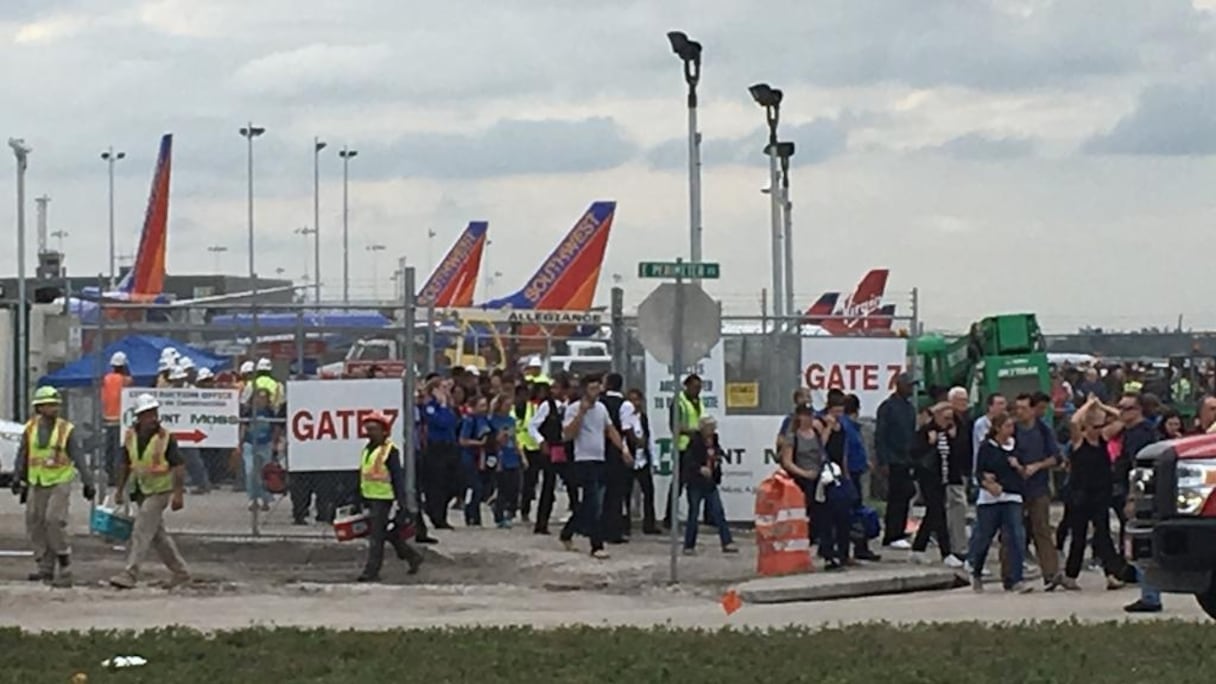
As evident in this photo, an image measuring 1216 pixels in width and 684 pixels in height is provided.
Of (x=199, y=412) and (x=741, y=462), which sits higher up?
(x=199, y=412)

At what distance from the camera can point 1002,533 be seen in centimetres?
1916

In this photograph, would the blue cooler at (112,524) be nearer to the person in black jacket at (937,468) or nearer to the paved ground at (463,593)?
the paved ground at (463,593)

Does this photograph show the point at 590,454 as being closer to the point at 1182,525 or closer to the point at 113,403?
the point at 113,403

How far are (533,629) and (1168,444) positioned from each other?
435cm

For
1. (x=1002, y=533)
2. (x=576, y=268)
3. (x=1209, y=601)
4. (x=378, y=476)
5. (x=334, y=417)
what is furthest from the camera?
(x=576, y=268)

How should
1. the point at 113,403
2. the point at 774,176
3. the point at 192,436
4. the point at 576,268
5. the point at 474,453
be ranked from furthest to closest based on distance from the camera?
the point at 576,268 → the point at 774,176 → the point at 113,403 → the point at 474,453 → the point at 192,436

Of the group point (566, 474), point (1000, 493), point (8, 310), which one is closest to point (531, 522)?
point (566, 474)


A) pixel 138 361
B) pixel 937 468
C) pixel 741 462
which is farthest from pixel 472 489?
pixel 138 361

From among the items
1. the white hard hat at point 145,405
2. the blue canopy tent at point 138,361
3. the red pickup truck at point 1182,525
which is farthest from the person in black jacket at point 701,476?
the blue canopy tent at point 138,361

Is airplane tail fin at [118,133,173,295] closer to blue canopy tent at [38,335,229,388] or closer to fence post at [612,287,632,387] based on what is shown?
blue canopy tent at [38,335,229,388]

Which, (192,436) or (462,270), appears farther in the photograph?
(462,270)

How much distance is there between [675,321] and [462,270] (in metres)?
48.0

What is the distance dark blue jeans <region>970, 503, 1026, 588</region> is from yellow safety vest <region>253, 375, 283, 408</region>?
328 inches

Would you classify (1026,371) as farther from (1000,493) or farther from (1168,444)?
(1168,444)
